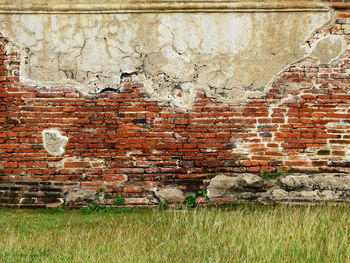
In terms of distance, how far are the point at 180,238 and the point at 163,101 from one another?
195cm

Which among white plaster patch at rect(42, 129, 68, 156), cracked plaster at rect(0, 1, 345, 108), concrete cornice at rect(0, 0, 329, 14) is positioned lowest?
white plaster patch at rect(42, 129, 68, 156)

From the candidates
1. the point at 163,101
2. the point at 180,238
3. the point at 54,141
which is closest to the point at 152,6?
the point at 163,101

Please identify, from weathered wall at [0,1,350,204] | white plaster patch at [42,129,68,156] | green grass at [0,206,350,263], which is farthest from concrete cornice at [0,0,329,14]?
green grass at [0,206,350,263]

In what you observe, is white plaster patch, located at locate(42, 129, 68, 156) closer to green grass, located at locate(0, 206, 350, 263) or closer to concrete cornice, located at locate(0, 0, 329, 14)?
green grass, located at locate(0, 206, 350, 263)

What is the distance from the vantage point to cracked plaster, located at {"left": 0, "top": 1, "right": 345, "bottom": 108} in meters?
4.79

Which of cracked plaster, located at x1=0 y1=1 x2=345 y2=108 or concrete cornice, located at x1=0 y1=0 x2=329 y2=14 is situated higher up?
concrete cornice, located at x1=0 y1=0 x2=329 y2=14

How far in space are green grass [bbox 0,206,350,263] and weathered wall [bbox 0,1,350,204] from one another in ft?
2.22

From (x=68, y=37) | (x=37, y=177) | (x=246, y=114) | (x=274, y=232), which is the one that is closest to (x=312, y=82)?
(x=246, y=114)

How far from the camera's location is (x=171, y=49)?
4812mm

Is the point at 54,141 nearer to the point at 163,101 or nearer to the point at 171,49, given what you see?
the point at 163,101

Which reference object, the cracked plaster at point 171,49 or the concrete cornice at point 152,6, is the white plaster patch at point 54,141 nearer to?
the cracked plaster at point 171,49

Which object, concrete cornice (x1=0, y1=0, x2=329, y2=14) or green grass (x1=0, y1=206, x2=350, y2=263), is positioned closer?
green grass (x1=0, y1=206, x2=350, y2=263)

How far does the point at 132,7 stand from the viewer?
4734 millimetres

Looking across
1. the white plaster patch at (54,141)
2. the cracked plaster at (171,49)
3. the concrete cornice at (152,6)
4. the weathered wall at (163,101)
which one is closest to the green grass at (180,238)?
the weathered wall at (163,101)
